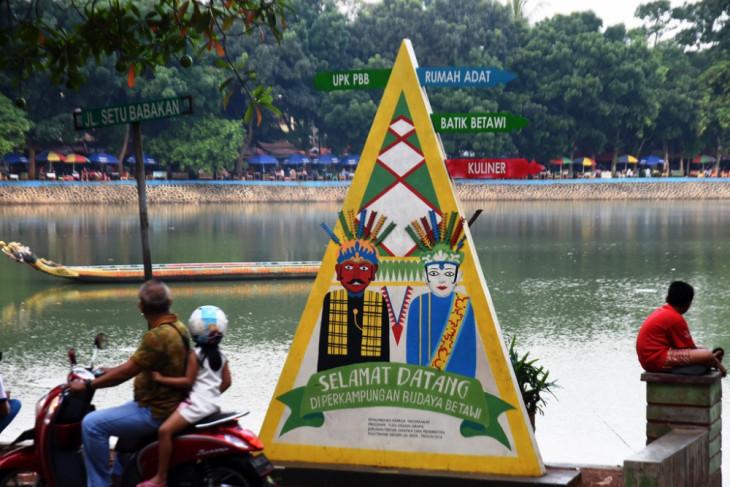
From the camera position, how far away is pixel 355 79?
646cm

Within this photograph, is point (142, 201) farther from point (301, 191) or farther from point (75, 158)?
point (301, 191)

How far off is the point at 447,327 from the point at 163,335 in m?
1.69

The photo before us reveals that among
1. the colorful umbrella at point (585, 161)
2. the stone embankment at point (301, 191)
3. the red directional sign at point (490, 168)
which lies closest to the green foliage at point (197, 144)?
the stone embankment at point (301, 191)

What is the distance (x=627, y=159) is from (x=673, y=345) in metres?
63.5

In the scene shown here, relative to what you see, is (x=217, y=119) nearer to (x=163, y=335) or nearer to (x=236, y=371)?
(x=236, y=371)

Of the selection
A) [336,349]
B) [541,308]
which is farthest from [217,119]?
[336,349]

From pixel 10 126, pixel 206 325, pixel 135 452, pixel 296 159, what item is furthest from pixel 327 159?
pixel 206 325

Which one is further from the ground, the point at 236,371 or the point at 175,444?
the point at 175,444

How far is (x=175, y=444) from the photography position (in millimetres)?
5020

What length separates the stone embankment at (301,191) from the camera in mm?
53812

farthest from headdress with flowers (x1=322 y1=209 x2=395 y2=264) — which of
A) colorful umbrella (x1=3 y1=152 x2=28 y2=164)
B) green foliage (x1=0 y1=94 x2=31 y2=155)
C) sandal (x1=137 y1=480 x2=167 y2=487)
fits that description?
colorful umbrella (x1=3 y1=152 x2=28 y2=164)

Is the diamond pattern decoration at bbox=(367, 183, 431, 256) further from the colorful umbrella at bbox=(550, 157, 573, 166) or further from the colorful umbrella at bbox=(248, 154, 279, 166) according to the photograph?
the colorful umbrella at bbox=(550, 157, 573, 166)

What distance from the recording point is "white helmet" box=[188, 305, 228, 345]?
5.02 meters

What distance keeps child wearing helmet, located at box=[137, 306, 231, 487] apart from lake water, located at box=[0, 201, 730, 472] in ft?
17.0
